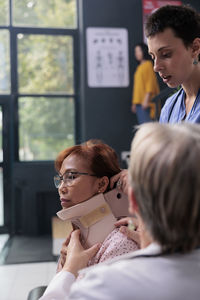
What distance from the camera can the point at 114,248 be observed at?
113 centimetres

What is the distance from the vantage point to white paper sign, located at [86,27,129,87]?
459 centimetres

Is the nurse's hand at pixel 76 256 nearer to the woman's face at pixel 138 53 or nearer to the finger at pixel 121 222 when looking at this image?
the finger at pixel 121 222

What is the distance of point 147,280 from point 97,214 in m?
0.69

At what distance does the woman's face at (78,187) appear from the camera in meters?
1.30

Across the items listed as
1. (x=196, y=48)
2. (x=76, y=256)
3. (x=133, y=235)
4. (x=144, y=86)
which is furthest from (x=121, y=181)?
(x=144, y=86)

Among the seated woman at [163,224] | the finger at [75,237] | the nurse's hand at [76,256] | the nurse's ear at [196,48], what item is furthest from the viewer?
the nurse's ear at [196,48]

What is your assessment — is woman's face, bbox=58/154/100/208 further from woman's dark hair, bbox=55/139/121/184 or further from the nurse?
the nurse

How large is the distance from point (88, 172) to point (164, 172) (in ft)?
2.48

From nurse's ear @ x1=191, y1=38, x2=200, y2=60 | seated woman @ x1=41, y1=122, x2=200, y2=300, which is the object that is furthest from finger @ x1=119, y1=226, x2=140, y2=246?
nurse's ear @ x1=191, y1=38, x2=200, y2=60

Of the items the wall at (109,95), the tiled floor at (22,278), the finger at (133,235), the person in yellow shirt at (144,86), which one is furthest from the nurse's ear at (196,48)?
the wall at (109,95)

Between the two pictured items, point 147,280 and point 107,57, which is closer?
point 147,280

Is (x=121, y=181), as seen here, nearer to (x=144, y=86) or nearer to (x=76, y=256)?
(x=76, y=256)

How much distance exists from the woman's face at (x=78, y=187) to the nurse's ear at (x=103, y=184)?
0.03ft

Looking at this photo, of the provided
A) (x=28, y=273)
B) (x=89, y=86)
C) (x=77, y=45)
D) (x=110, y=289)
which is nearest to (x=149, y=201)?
(x=110, y=289)
